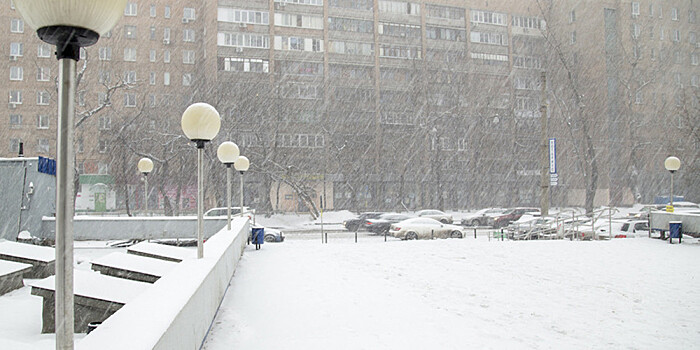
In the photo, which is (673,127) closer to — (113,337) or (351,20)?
(351,20)

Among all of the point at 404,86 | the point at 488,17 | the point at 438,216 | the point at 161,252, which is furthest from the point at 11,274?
the point at 488,17

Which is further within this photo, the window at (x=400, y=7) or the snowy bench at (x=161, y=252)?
the window at (x=400, y=7)

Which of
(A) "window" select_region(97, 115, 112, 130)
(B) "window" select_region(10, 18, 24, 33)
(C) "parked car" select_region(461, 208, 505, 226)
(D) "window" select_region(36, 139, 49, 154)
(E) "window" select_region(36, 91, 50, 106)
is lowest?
(C) "parked car" select_region(461, 208, 505, 226)

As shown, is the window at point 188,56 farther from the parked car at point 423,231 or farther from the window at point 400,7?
the parked car at point 423,231

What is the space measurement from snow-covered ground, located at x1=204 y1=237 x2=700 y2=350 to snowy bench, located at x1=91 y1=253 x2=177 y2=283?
115cm

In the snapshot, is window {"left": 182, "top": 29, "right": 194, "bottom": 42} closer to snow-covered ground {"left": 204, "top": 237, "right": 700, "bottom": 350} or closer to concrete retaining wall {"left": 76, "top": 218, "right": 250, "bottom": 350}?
snow-covered ground {"left": 204, "top": 237, "right": 700, "bottom": 350}

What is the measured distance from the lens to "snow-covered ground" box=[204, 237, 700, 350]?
568 centimetres

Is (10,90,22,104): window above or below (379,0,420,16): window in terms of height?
below

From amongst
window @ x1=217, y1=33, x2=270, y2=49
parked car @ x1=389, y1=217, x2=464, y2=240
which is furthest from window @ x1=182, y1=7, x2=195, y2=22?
parked car @ x1=389, y1=217, x2=464, y2=240

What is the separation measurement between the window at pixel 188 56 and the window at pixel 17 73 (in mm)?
15921

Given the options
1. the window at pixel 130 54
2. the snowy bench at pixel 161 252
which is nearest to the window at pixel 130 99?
the window at pixel 130 54

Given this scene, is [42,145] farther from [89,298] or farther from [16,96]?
[89,298]

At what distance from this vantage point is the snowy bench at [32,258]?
9008 mm

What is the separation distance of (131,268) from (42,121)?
51023 mm
